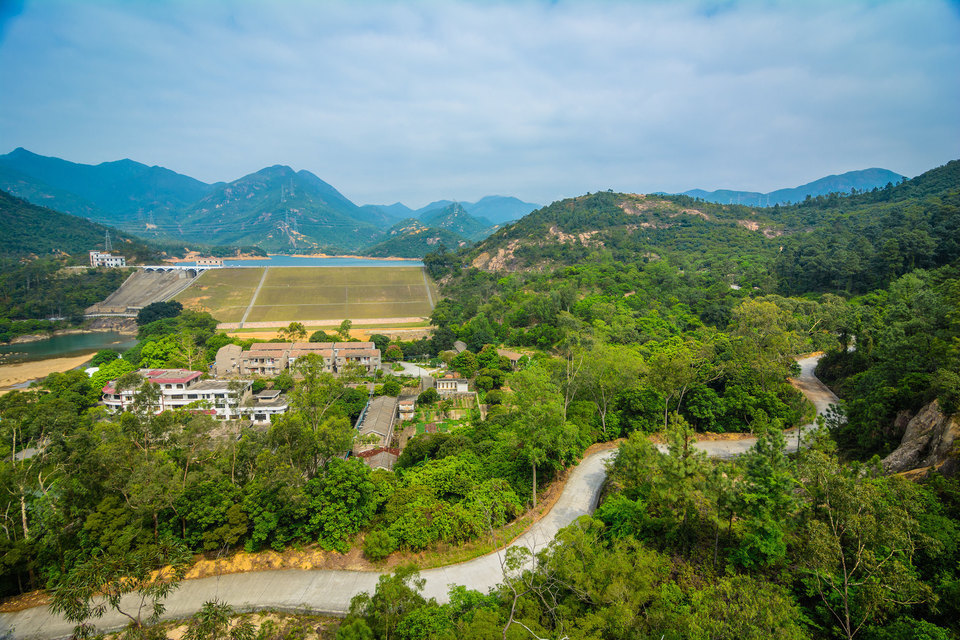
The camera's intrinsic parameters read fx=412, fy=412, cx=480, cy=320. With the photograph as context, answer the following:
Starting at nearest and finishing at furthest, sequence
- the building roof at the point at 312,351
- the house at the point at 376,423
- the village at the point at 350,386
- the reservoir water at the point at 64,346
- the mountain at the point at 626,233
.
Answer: the house at the point at 376,423, the village at the point at 350,386, the building roof at the point at 312,351, the reservoir water at the point at 64,346, the mountain at the point at 626,233

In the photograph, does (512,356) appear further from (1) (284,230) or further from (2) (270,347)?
(1) (284,230)

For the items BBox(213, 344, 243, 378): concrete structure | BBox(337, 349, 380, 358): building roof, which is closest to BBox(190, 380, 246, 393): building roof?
BBox(213, 344, 243, 378): concrete structure

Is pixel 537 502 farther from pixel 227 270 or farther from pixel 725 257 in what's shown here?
pixel 227 270

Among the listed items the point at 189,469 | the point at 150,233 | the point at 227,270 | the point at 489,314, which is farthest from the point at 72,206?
the point at 189,469

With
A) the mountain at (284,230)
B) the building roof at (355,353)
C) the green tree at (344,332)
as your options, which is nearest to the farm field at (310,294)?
the green tree at (344,332)

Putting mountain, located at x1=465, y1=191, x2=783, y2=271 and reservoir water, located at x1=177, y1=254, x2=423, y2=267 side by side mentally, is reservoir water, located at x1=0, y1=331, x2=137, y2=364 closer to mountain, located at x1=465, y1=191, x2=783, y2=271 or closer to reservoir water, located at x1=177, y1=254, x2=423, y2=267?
reservoir water, located at x1=177, y1=254, x2=423, y2=267

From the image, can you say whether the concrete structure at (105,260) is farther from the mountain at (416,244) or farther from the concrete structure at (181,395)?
the mountain at (416,244)

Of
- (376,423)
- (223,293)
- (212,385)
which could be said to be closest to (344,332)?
(212,385)
